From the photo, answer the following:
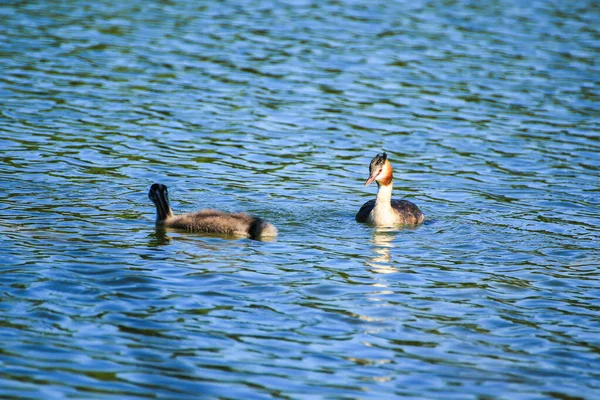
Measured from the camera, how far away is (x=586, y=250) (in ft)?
42.6

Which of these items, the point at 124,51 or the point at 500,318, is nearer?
the point at 500,318

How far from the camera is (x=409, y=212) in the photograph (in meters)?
14.5

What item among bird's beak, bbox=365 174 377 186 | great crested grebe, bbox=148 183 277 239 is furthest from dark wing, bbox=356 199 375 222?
great crested grebe, bbox=148 183 277 239

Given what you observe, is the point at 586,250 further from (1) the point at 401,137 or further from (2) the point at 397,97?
(2) the point at 397,97

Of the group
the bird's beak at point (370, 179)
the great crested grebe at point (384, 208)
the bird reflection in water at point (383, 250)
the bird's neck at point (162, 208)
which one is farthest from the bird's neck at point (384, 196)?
the bird's neck at point (162, 208)

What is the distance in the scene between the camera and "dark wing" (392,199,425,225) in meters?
14.4

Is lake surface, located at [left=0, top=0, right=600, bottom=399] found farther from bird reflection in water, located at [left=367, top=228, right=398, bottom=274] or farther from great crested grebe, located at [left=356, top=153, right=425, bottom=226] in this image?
great crested grebe, located at [left=356, top=153, right=425, bottom=226]

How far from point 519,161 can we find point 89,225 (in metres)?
8.90

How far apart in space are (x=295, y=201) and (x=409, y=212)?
1.84 m

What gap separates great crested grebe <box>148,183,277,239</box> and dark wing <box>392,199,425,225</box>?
93.2 inches

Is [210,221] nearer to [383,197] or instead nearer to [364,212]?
[364,212]

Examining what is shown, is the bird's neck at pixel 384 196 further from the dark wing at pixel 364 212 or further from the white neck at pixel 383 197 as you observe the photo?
the dark wing at pixel 364 212

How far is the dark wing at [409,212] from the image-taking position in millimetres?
14438

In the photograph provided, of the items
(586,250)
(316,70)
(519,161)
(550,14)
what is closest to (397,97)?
(316,70)
